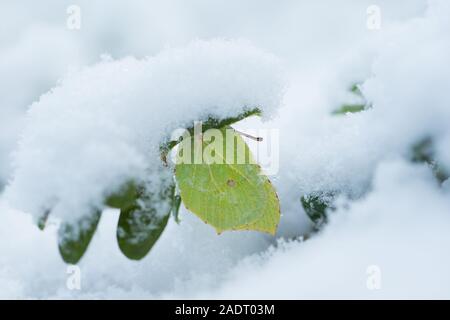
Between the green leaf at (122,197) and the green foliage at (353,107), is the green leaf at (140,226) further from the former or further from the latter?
the green foliage at (353,107)

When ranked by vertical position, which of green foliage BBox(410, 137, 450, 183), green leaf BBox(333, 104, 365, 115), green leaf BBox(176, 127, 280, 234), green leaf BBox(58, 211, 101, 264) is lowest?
green leaf BBox(58, 211, 101, 264)

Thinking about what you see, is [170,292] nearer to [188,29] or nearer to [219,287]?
[219,287]

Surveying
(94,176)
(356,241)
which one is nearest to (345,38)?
(356,241)

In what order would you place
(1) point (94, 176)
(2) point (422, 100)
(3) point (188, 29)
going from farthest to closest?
(3) point (188, 29)
(2) point (422, 100)
(1) point (94, 176)

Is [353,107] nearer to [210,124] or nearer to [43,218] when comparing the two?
[210,124]

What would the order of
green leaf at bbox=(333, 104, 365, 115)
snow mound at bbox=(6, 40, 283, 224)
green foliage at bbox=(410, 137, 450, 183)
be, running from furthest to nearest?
green leaf at bbox=(333, 104, 365, 115)
green foliage at bbox=(410, 137, 450, 183)
snow mound at bbox=(6, 40, 283, 224)

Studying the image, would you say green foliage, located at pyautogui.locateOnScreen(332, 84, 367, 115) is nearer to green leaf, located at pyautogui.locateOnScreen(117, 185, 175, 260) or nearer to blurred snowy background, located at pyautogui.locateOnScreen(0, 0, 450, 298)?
blurred snowy background, located at pyautogui.locateOnScreen(0, 0, 450, 298)

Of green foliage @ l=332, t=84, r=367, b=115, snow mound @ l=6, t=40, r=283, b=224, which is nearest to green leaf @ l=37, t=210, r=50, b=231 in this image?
snow mound @ l=6, t=40, r=283, b=224
